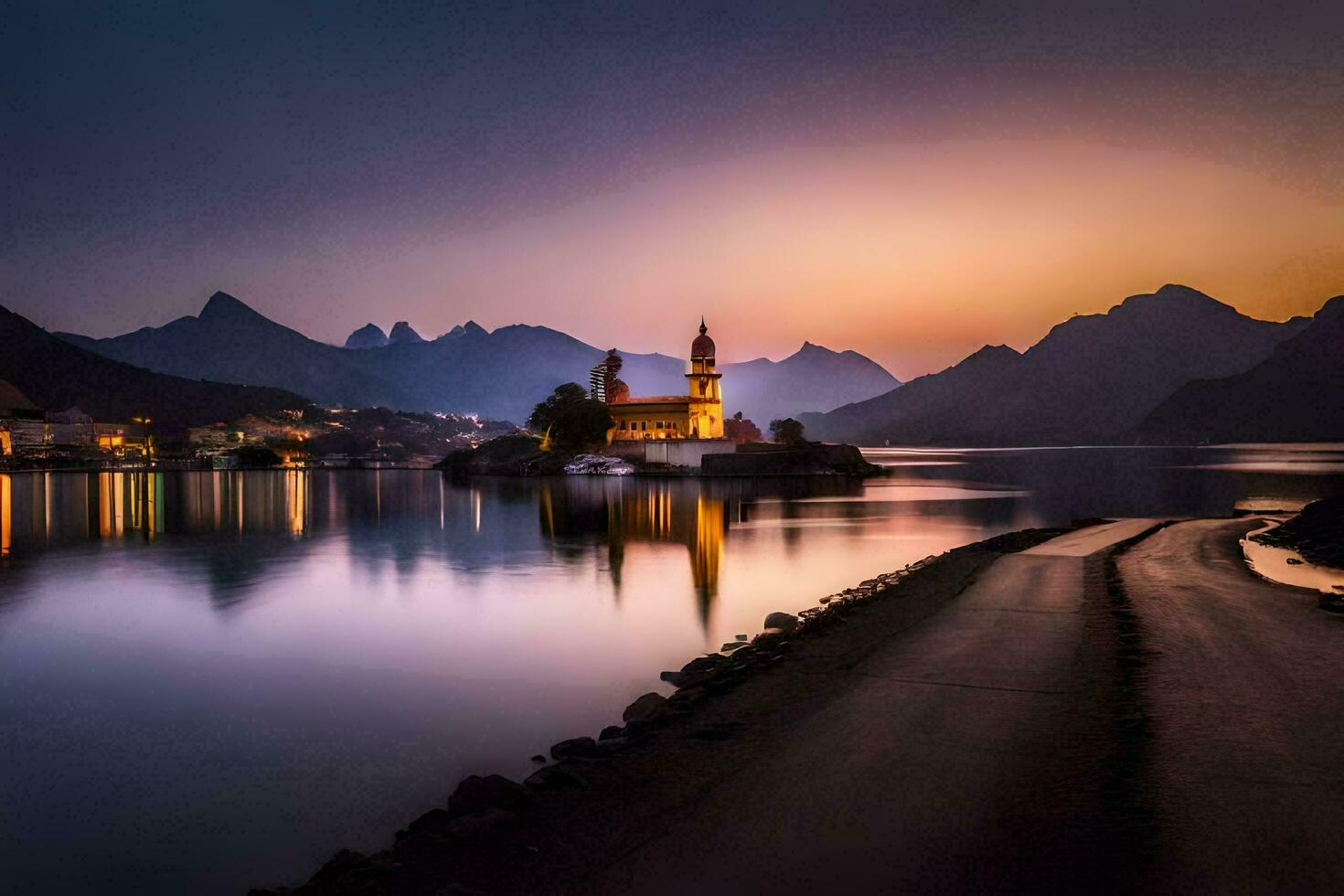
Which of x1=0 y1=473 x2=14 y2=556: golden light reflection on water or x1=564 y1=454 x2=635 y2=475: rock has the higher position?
x1=564 y1=454 x2=635 y2=475: rock

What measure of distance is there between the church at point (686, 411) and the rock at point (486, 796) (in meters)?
113

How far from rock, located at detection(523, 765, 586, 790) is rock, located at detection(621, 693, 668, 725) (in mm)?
2351

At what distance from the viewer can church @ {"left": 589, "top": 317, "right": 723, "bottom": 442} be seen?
124 m

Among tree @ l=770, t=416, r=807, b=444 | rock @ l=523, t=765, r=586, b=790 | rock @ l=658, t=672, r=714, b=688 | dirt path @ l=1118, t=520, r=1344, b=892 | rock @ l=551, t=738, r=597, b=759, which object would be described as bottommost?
rock @ l=658, t=672, r=714, b=688

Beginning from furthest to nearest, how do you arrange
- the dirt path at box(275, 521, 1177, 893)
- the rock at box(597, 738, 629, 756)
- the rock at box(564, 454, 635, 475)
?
the rock at box(564, 454, 635, 475) → the rock at box(597, 738, 629, 756) → the dirt path at box(275, 521, 1177, 893)


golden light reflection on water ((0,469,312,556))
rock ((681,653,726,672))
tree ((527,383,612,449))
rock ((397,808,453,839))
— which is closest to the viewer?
rock ((397,808,453,839))

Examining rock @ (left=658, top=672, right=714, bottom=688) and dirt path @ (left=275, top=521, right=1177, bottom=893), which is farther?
rock @ (left=658, top=672, right=714, bottom=688)

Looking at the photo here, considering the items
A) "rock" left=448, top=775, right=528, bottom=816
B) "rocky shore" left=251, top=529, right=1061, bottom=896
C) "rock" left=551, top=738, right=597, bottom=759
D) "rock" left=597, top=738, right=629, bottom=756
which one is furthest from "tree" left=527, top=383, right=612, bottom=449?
"rock" left=448, top=775, right=528, bottom=816

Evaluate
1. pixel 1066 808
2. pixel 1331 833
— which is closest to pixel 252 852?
pixel 1066 808

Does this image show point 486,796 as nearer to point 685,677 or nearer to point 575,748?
point 575,748

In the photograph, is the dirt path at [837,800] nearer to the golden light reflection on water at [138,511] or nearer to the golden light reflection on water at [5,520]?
the golden light reflection on water at [5,520]

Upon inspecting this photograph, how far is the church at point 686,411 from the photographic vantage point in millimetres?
124312

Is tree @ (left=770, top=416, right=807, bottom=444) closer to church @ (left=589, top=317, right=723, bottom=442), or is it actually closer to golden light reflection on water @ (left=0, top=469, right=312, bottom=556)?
church @ (left=589, top=317, right=723, bottom=442)

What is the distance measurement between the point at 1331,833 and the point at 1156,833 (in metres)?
1.42
